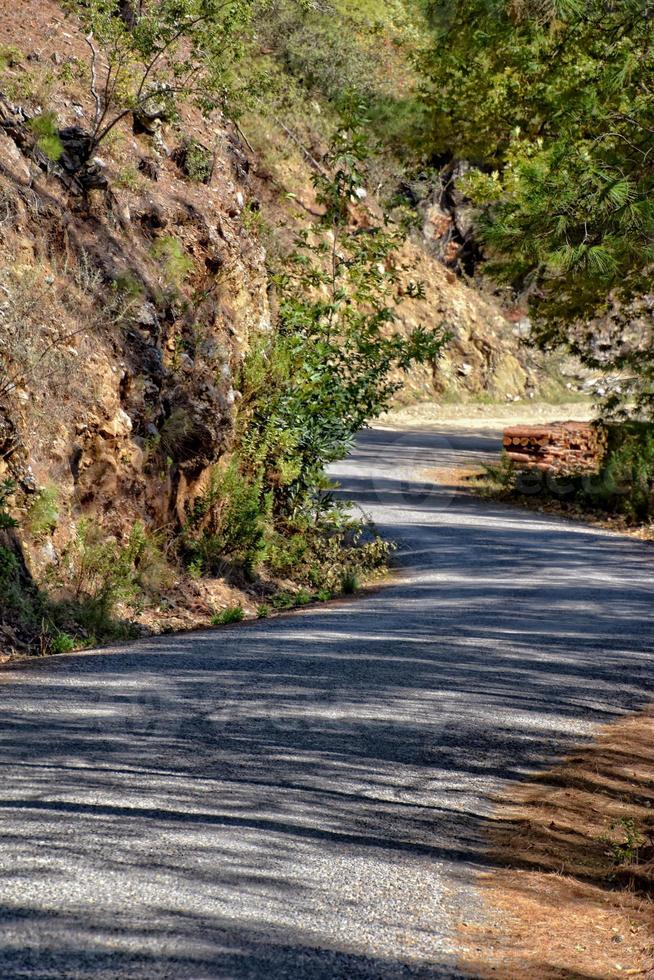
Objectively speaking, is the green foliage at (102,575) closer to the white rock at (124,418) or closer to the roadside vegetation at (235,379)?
the roadside vegetation at (235,379)

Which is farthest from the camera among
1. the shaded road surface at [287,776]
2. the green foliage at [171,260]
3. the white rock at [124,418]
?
the green foliage at [171,260]

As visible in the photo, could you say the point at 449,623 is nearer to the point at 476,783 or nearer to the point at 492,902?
the point at 476,783

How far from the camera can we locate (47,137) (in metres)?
13.2

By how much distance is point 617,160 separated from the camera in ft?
36.0

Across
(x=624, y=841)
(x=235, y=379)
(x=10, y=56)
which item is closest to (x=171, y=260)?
(x=235, y=379)

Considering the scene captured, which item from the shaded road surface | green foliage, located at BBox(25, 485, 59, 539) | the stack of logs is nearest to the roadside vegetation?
green foliage, located at BBox(25, 485, 59, 539)

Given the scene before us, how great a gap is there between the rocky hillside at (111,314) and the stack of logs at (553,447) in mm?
8477

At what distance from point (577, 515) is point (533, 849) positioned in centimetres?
1638

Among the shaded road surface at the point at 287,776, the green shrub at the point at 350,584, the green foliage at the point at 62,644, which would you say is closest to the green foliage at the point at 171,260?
the green shrub at the point at 350,584

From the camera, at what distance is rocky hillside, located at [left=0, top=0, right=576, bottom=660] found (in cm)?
1067

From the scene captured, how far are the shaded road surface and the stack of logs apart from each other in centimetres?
1278

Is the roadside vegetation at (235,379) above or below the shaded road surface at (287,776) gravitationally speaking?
above

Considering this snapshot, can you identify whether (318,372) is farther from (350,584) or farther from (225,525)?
(350,584)

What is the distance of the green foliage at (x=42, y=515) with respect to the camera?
33.4 ft
